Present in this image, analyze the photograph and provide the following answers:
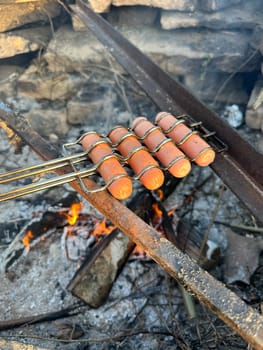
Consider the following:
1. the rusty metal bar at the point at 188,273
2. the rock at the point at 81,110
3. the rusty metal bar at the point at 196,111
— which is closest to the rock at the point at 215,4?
the rusty metal bar at the point at 196,111

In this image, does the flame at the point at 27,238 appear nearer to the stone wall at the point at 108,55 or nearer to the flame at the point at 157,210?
the flame at the point at 157,210

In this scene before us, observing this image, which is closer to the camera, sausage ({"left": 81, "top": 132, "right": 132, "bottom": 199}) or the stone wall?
sausage ({"left": 81, "top": 132, "right": 132, "bottom": 199})

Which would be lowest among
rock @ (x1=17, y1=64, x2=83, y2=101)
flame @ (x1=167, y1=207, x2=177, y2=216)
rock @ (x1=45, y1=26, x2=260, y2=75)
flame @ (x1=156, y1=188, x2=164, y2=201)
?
flame @ (x1=167, y1=207, x2=177, y2=216)

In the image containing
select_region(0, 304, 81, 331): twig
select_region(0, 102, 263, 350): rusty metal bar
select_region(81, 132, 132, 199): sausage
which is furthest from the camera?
select_region(0, 304, 81, 331): twig

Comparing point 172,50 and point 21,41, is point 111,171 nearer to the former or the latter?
point 172,50

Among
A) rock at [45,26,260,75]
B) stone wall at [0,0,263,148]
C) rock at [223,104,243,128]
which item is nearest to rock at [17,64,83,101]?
stone wall at [0,0,263,148]

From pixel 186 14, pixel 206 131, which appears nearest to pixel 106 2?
pixel 186 14

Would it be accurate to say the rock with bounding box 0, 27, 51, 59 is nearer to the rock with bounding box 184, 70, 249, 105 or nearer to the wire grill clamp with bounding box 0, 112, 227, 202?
the rock with bounding box 184, 70, 249, 105

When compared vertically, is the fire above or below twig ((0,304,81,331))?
above
